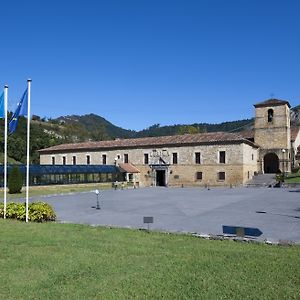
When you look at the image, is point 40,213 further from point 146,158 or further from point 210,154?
point 146,158

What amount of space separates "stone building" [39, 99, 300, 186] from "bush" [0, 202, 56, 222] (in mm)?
32502

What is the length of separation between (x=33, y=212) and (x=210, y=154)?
33786 mm

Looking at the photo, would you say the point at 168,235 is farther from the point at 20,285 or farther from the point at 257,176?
the point at 257,176

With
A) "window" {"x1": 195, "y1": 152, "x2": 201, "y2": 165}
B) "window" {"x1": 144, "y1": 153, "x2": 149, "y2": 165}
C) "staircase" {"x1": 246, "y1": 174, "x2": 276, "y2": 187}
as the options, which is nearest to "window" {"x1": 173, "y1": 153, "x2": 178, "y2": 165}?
"window" {"x1": 195, "y1": 152, "x2": 201, "y2": 165}

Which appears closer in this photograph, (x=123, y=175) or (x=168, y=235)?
(x=168, y=235)

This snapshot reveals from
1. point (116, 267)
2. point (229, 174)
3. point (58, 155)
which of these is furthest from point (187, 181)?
point (116, 267)

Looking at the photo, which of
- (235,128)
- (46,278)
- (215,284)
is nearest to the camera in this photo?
(215,284)

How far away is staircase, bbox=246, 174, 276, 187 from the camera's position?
43484mm

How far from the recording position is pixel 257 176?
161ft

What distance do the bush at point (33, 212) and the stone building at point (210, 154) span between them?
3250 centimetres

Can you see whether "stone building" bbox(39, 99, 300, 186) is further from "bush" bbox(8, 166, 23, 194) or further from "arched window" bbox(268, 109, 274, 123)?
"bush" bbox(8, 166, 23, 194)

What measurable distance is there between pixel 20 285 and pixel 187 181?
42368 mm

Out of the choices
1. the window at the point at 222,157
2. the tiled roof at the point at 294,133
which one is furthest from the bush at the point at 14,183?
the tiled roof at the point at 294,133

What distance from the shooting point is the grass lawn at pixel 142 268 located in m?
6.11
